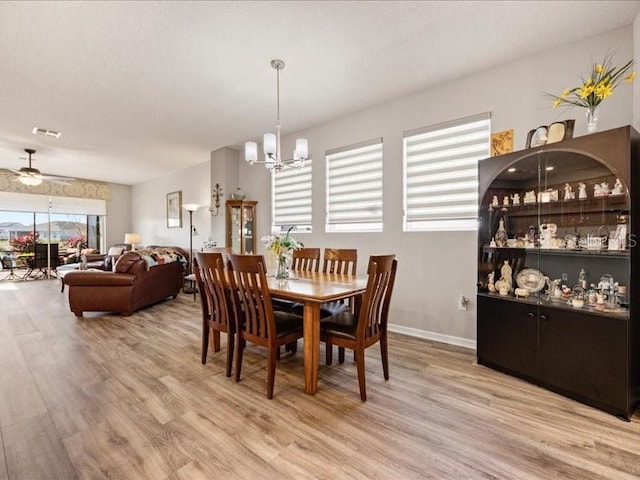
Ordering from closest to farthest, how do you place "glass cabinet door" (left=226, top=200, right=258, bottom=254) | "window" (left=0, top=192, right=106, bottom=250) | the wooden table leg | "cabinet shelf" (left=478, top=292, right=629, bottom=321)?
"cabinet shelf" (left=478, top=292, right=629, bottom=321) → the wooden table leg → "glass cabinet door" (left=226, top=200, right=258, bottom=254) → "window" (left=0, top=192, right=106, bottom=250)

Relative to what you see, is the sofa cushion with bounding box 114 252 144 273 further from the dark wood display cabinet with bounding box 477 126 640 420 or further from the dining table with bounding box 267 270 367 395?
the dark wood display cabinet with bounding box 477 126 640 420

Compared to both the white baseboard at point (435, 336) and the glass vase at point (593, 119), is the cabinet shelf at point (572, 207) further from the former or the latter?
the white baseboard at point (435, 336)

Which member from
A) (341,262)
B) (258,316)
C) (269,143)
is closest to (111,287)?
(258,316)

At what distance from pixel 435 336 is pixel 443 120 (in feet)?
7.77

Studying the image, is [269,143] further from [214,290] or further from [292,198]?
[292,198]

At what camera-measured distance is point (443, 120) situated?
3.18 m

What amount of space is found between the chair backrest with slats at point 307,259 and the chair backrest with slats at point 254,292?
3.98 ft

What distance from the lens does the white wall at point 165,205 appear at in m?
6.45

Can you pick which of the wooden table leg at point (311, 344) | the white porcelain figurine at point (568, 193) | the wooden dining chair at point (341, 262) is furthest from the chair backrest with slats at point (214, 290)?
the white porcelain figurine at point (568, 193)

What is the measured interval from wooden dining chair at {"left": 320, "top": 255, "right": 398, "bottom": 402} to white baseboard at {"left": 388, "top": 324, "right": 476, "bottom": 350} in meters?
Answer: 1.16

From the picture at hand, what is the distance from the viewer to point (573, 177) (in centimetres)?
224

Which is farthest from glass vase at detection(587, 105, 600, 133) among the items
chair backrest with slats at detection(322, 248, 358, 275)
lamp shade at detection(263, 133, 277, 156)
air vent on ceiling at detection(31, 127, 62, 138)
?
air vent on ceiling at detection(31, 127, 62, 138)

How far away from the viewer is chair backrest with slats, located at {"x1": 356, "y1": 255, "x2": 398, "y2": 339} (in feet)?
6.55

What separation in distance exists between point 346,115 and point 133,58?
2433 millimetres
